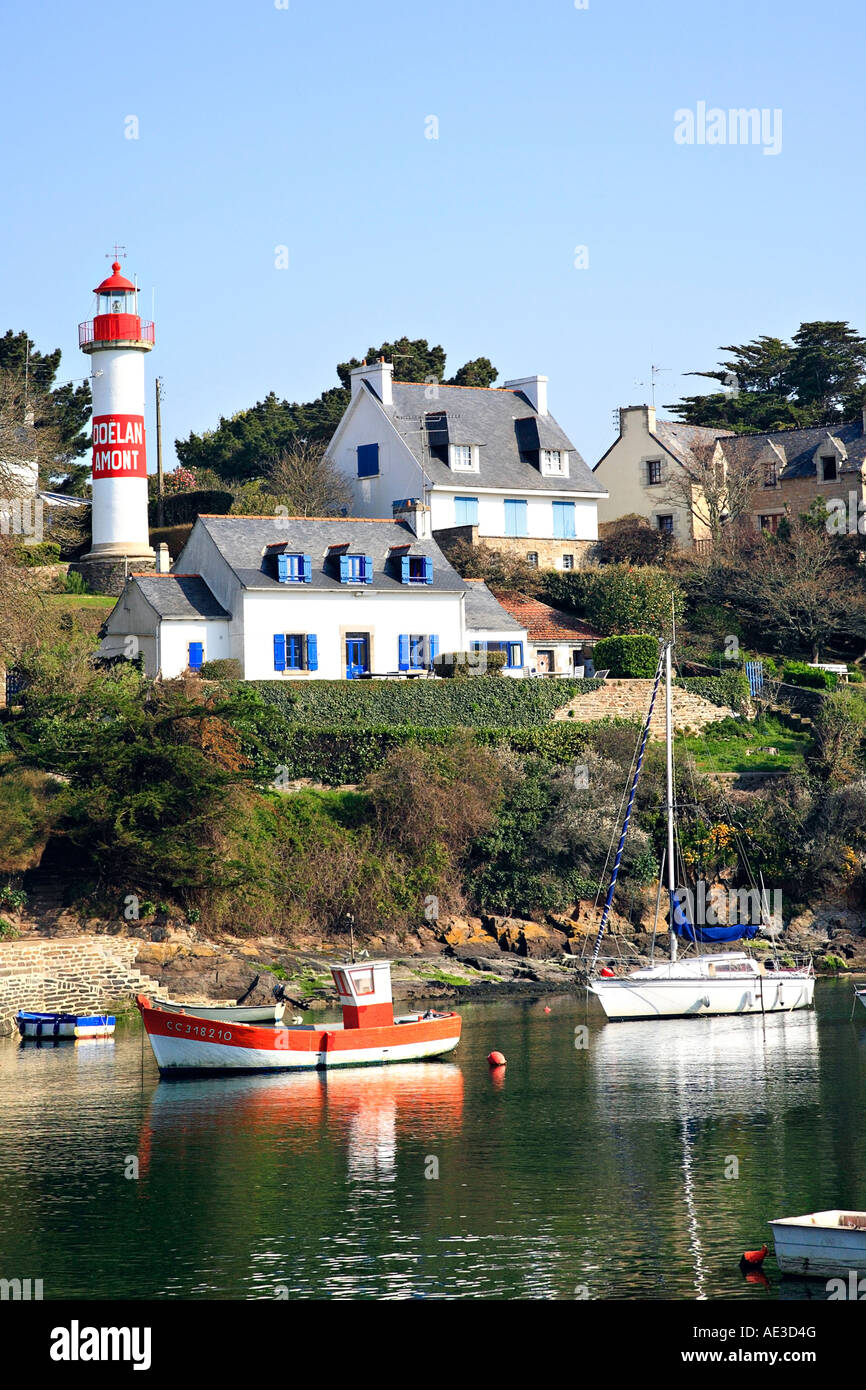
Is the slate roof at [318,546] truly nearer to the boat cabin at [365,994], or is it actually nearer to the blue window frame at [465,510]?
the blue window frame at [465,510]

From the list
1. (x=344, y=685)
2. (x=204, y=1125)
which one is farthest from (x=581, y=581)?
(x=204, y=1125)

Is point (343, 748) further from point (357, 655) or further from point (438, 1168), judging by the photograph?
point (438, 1168)

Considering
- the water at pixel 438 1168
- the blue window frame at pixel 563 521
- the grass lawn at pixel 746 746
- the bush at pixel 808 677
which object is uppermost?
the blue window frame at pixel 563 521

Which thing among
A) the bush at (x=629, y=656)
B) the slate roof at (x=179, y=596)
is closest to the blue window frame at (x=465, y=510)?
the bush at (x=629, y=656)

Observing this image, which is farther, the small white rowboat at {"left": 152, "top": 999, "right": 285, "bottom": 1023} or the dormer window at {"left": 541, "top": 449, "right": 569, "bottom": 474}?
the dormer window at {"left": 541, "top": 449, "right": 569, "bottom": 474}

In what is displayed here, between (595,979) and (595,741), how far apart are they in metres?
15.7

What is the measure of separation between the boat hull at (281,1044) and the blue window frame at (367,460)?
38500mm

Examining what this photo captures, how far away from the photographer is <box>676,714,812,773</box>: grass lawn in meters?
58.4

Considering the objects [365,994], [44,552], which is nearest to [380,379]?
[44,552]

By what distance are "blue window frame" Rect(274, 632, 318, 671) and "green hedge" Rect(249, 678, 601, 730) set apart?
182 centimetres

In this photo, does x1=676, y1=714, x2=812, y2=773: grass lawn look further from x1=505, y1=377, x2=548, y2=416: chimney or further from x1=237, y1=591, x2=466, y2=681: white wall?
x1=505, y1=377, x2=548, y2=416: chimney

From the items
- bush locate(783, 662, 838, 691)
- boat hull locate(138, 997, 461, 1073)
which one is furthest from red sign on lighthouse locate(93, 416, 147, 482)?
boat hull locate(138, 997, 461, 1073)

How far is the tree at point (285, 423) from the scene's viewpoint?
8994 cm
